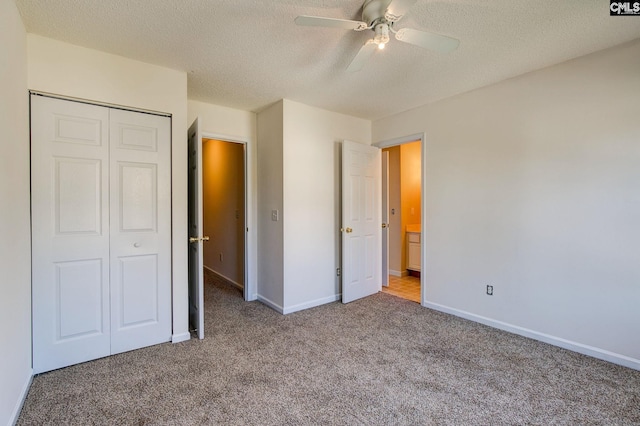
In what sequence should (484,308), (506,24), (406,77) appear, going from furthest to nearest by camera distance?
(484,308) < (406,77) < (506,24)

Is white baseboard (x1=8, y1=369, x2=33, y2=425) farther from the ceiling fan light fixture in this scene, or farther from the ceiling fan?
the ceiling fan light fixture

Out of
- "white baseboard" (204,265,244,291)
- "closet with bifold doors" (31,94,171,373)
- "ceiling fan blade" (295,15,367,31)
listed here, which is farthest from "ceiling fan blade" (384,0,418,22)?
"white baseboard" (204,265,244,291)

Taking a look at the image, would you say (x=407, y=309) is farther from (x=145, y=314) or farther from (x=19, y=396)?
(x=19, y=396)

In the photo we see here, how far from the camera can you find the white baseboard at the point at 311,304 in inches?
136

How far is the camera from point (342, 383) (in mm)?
2084

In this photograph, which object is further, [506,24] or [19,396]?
[506,24]

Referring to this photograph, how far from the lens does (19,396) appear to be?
71.3 inches

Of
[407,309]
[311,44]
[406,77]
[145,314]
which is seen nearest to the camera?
[311,44]

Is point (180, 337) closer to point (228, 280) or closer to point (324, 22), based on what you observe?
point (228, 280)

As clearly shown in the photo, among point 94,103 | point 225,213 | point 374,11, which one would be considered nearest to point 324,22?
point 374,11

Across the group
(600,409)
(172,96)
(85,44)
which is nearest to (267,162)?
(172,96)

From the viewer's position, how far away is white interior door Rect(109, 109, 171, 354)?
244cm

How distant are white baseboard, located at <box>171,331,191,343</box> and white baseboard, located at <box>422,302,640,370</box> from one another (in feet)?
9.00

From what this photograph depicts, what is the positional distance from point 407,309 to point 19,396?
133 inches
